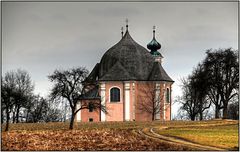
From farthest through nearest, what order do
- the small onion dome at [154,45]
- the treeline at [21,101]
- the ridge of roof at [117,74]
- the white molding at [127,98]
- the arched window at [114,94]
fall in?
the small onion dome at [154,45] → the ridge of roof at [117,74] → the arched window at [114,94] → the white molding at [127,98] → the treeline at [21,101]

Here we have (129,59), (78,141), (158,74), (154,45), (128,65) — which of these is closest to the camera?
(78,141)

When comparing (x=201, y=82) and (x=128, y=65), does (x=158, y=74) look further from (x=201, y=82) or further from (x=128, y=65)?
(x=201, y=82)

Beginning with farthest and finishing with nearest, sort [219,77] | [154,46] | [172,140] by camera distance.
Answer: [154,46] < [219,77] < [172,140]

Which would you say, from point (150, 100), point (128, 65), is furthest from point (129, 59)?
point (150, 100)

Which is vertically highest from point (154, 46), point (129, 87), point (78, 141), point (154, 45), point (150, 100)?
point (154, 45)

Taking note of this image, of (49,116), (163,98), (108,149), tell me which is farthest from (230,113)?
(108,149)

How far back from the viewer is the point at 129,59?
265ft

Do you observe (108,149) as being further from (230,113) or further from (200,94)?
(230,113)

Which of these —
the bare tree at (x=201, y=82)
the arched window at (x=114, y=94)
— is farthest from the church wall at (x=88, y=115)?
the bare tree at (x=201, y=82)

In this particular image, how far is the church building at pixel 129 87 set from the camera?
77.9 metres

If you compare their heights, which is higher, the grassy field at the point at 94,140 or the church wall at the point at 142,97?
the church wall at the point at 142,97

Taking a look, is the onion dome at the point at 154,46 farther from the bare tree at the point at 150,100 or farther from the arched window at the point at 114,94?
the arched window at the point at 114,94

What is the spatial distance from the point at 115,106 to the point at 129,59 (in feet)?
23.3

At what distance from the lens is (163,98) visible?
79250mm
